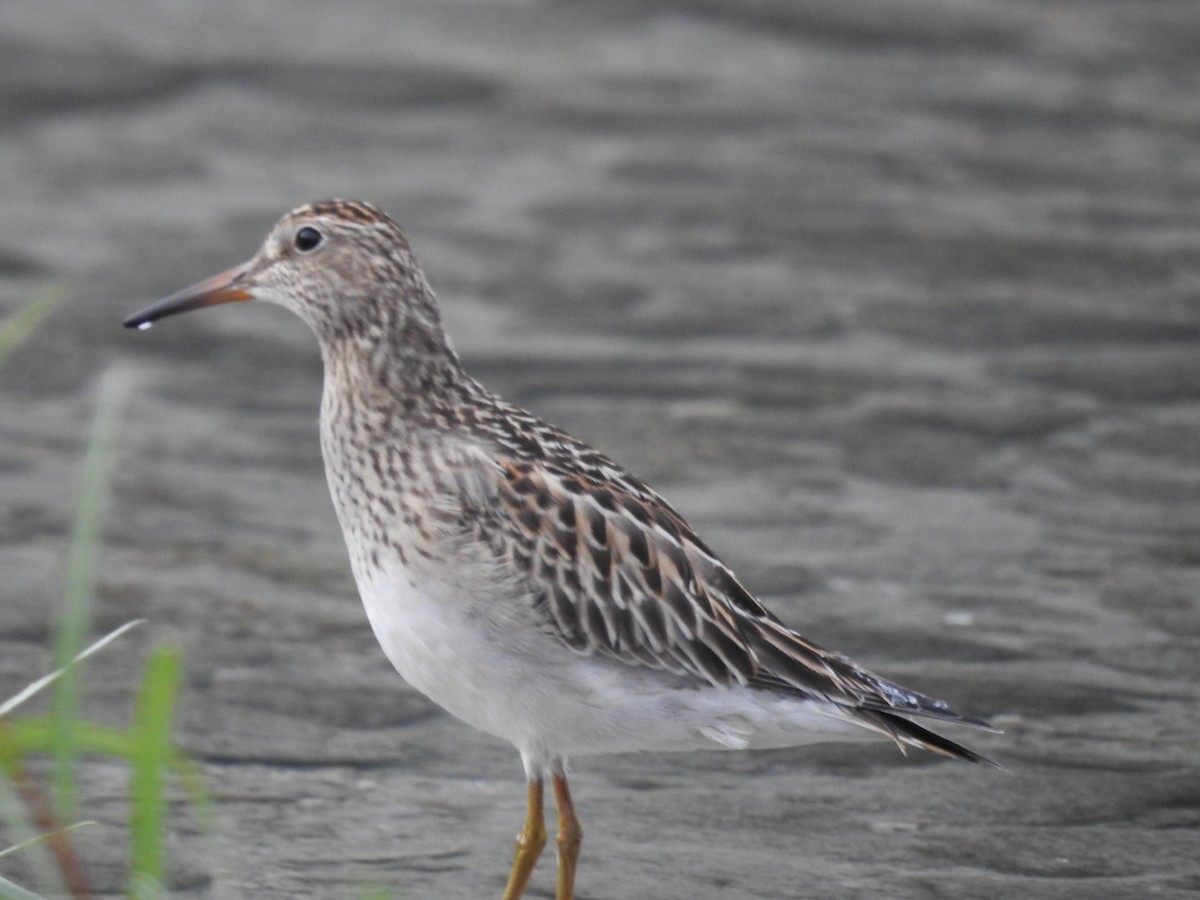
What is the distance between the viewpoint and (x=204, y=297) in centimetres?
643

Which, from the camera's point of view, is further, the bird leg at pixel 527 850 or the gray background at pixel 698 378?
the gray background at pixel 698 378

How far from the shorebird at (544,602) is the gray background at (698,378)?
622mm

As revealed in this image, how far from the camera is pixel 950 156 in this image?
42.7ft

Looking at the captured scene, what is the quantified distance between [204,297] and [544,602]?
164 cm

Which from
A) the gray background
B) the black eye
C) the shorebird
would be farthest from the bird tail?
the black eye

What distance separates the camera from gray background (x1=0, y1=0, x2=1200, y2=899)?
6.50 metres

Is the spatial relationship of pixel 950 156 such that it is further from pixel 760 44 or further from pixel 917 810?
pixel 917 810

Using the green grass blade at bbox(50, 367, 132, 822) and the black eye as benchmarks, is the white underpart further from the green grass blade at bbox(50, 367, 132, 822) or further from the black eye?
the green grass blade at bbox(50, 367, 132, 822)

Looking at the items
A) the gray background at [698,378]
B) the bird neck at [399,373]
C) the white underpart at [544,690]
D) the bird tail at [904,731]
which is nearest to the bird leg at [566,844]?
the white underpart at [544,690]

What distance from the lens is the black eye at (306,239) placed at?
20.1 ft

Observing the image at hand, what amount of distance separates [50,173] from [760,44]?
4.96 m

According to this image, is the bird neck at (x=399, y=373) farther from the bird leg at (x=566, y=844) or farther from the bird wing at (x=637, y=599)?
the bird leg at (x=566, y=844)

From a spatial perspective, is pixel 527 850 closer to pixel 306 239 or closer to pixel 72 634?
pixel 306 239

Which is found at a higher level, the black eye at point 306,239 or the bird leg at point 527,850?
the black eye at point 306,239
